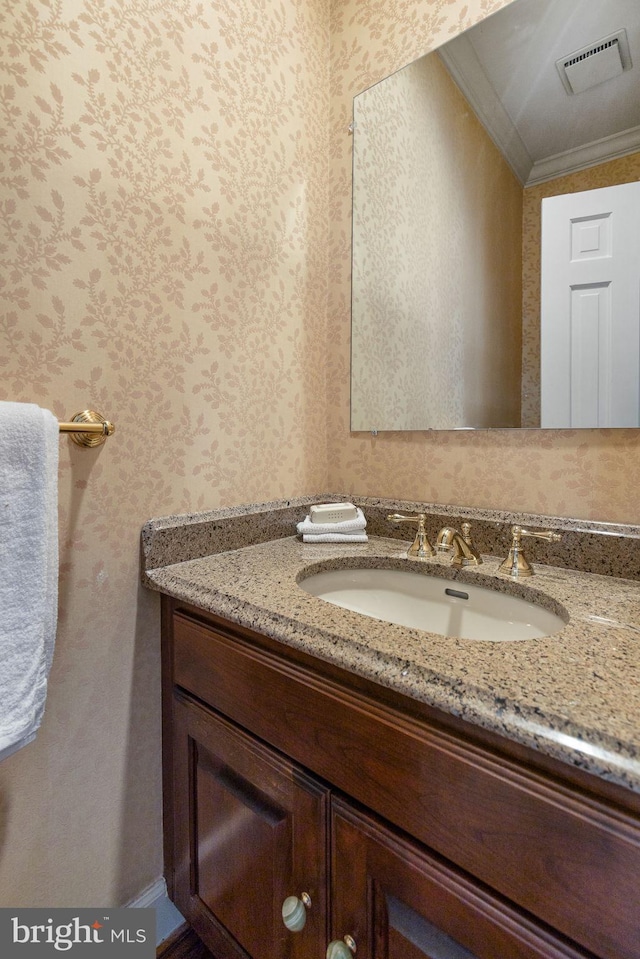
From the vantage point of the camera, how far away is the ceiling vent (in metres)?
0.80

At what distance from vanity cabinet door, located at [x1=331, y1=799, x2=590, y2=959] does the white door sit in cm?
74

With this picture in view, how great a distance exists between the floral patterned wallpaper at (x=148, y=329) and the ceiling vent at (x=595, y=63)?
24 cm

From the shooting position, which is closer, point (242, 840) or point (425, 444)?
point (242, 840)

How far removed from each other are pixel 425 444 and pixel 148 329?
0.66 m

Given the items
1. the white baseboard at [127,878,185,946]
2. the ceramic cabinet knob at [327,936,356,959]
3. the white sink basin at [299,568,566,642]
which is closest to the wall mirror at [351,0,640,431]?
the white sink basin at [299,568,566,642]

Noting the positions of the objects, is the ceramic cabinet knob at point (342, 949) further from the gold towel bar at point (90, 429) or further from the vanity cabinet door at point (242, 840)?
the gold towel bar at point (90, 429)

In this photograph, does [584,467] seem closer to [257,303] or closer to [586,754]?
[586,754]

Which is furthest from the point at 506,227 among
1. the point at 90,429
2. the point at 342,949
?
the point at 342,949

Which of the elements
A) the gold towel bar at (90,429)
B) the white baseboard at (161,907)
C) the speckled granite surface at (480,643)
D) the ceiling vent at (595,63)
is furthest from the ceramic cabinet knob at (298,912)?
the ceiling vent at (595,63)

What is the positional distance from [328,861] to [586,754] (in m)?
0.40

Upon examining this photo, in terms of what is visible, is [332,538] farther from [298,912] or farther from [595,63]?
[595,63]

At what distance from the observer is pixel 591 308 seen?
835mm

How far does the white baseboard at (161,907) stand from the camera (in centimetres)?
89

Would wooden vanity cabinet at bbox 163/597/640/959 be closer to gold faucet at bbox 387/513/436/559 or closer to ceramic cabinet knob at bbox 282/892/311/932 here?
ceramic cabinet knob at bbox 282/892/311/932
